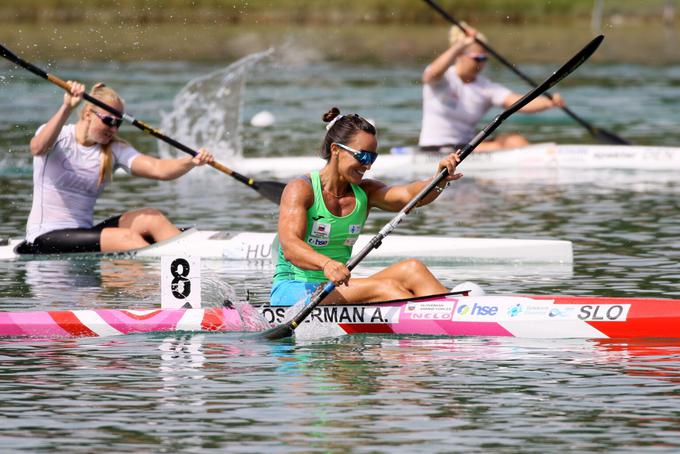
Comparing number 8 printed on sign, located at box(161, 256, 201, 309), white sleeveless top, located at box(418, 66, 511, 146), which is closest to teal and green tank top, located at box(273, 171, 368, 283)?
number 8 printed on sign, located at box(161, 256, 201, 309)

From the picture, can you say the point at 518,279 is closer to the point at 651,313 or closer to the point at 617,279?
the point at 617,279

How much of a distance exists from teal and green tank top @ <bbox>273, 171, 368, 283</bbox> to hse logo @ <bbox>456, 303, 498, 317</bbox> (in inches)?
35.5

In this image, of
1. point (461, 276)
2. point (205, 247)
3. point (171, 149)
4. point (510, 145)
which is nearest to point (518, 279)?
point (461, 276)

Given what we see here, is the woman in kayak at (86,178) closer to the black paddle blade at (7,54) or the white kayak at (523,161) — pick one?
the black paddle blade at (7,54)

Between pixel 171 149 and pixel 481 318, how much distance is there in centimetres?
1375

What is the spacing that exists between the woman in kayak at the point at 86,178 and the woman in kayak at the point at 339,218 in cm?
320

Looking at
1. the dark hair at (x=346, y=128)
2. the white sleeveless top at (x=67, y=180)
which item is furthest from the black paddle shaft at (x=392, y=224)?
the white sleeveless top at (x=67, y=180)

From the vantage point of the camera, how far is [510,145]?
72.8 feet

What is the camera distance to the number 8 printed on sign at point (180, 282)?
435 inches

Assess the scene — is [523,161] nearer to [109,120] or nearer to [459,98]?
[459,98]

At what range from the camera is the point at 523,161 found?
21953 millimetres

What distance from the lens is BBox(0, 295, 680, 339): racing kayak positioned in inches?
412

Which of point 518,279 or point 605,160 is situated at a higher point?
point 605,160

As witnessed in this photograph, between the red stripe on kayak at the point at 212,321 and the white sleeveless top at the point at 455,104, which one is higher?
the white sleeveless top at the point at 455,104
